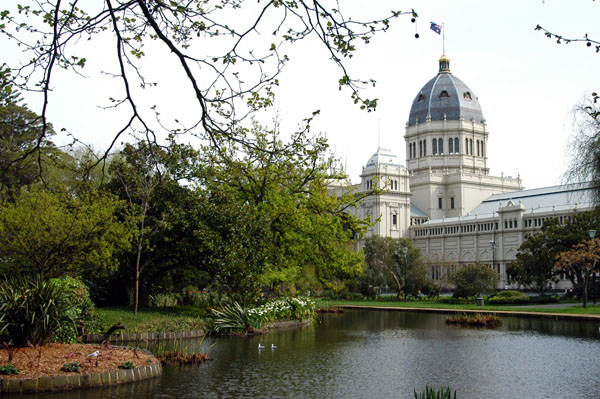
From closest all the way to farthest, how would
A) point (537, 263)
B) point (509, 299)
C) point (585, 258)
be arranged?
1. point (585, 258)
2. point (509, 299)
3. point (537, 263)

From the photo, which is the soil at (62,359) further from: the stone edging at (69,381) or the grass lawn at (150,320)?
the grass lawn at (150,320)

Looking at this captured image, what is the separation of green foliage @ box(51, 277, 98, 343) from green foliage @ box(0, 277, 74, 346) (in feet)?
4.19

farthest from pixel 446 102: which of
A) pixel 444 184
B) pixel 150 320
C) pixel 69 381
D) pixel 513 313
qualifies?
pixel 69 381

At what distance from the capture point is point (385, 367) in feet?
53.1

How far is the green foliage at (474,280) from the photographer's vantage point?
1966 inches

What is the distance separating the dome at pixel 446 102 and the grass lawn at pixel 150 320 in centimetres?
8256

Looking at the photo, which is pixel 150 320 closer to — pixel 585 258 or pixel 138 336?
pixel 138 336

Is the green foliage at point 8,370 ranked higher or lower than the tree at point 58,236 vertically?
lower

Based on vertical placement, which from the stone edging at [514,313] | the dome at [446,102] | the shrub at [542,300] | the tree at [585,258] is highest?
the dome at [446,102]

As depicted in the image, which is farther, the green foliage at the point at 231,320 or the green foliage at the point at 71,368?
the green foliage at the point at 231,320

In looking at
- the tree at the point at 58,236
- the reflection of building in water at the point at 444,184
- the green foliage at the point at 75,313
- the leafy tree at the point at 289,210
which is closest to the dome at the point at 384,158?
the reflection of building in water at the point at 444,184

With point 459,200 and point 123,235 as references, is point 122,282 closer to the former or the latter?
point 123,235

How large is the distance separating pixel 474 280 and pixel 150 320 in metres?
32.9

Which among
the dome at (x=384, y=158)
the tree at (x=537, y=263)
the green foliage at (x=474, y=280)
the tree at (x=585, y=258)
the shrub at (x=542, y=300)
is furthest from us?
the dome at (x=384, y=158)
